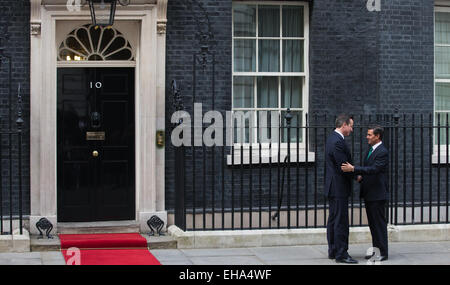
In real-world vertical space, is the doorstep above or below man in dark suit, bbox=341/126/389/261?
below

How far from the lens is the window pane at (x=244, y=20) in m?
11.9

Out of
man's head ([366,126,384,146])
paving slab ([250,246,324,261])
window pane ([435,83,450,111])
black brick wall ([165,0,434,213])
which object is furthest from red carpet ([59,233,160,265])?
window pane ([435,83,450,111])

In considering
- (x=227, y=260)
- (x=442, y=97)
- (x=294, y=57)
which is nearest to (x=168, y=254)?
(x=227, y=260)

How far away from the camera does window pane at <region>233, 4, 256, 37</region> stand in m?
11.9

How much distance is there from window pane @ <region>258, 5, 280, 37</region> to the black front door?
2128 mm

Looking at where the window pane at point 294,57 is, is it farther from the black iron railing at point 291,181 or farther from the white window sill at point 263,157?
the white window sill at point 263,157

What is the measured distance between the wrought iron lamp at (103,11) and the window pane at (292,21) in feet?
8.16

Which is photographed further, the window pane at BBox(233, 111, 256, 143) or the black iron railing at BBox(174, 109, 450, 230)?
the window pane at BBox(233, 111, 256, 143)

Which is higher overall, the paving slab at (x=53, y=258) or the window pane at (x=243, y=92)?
the window pane at (x=243, y=92)

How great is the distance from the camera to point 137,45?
11.5 meters

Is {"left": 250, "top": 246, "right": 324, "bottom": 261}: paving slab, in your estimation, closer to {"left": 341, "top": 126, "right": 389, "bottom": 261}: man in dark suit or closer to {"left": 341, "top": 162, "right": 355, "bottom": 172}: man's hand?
{"left": 341, "top": 126, "right": 389, "bottom": 261}: man in dark suit

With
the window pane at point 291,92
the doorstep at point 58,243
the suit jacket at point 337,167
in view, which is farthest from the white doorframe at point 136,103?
the suit jacket at point 337,167

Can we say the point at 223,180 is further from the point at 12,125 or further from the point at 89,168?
the point at 12,125

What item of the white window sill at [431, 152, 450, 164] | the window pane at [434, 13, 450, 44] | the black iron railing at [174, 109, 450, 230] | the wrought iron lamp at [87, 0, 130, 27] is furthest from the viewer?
the window pane at [434, 13, 450, 44]
